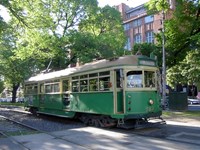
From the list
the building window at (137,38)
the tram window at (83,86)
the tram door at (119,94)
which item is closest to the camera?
the tram door at (119,94)

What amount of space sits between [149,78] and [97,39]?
2154cm

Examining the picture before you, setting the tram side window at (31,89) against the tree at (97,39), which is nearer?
the tram side window at (31,89)

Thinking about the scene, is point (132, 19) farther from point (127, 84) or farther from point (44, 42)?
point (127, 84)

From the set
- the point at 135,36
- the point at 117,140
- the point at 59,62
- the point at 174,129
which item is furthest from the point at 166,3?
the point at 135,36

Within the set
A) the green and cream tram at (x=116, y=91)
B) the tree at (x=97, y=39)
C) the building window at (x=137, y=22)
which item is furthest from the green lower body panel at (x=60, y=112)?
the building window at (x=137, y=22)

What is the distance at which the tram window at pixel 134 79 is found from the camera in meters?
14.1

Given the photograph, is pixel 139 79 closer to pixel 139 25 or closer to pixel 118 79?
pixel 118 79

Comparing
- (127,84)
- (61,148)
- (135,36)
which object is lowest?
(61,148)

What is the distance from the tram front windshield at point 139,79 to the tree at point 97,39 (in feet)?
62.5

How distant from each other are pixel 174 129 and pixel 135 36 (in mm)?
64790

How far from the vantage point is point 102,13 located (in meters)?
41.0

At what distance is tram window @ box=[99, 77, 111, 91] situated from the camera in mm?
14534

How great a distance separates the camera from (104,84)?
48.5 feet

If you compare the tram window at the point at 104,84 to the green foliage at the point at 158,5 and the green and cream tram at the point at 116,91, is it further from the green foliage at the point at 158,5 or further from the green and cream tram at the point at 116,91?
the green foliage at the point at 158,5
